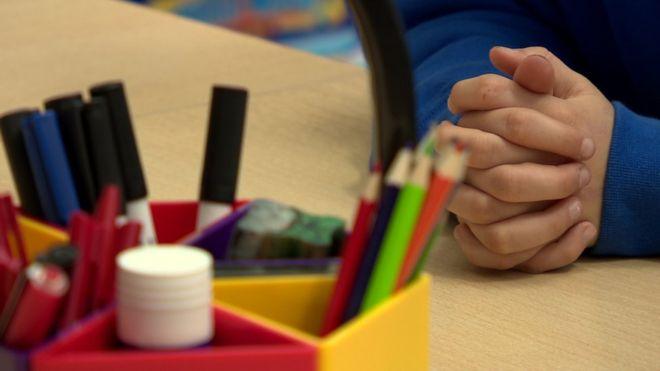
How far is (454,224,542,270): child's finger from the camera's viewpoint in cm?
49

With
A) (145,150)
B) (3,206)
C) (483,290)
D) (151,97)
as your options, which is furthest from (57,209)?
(151,97)

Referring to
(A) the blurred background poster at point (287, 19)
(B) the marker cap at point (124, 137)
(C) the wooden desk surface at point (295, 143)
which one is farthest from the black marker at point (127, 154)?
(A) the blurred background poster at point (287, 19)

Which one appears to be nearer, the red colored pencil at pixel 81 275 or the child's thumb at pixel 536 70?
the red colored pencil at pixel 81 275

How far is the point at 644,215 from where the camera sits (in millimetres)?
534

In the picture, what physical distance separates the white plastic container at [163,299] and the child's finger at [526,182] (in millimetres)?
245

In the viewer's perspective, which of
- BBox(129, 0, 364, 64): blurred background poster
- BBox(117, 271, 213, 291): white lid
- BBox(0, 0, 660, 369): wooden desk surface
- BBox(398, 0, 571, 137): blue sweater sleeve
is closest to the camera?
BBox(117, 271, 213, 291): white lid

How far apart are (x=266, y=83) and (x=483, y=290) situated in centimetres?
35

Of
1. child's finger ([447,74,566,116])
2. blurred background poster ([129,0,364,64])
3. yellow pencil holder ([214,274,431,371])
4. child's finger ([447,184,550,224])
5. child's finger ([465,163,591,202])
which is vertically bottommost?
blurred background poster ([129,0,364,64])

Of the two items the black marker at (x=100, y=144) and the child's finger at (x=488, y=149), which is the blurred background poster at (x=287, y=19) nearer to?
the child's finger at (x=488, y=149)

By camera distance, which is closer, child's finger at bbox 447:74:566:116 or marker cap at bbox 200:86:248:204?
marker cap at bbox 200:86:248:204

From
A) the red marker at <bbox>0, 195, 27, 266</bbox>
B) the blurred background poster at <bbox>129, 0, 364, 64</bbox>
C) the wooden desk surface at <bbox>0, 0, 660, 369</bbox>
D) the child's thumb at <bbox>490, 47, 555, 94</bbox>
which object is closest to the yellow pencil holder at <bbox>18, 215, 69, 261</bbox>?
the red marker at <bbox>0, 195, 27, 266</bbox>

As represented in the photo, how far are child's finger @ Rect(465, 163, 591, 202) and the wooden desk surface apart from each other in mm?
37

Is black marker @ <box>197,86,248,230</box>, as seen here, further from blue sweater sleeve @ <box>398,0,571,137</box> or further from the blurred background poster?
the blurred background poster

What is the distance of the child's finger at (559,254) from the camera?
0.50 m
